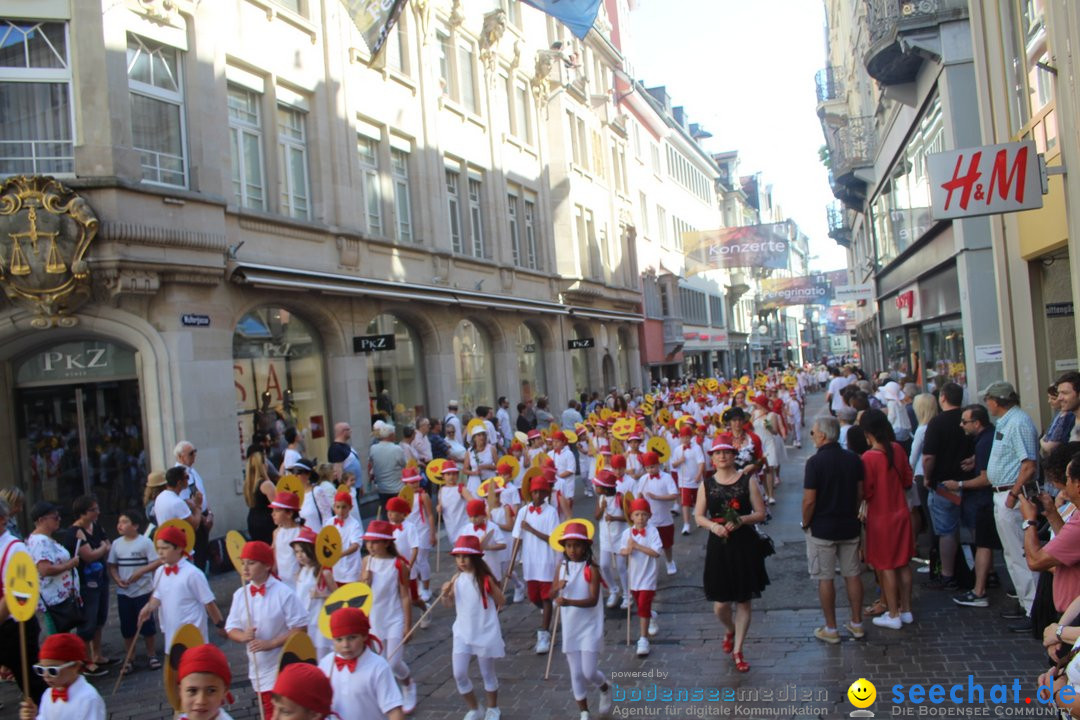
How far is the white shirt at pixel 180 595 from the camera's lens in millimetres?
6516

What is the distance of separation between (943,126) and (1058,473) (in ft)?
39.1

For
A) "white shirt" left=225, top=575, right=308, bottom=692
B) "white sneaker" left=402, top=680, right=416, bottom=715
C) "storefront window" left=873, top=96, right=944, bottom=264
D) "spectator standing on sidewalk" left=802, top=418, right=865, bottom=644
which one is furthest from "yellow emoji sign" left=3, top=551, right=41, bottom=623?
"storefront window" left=873, top=96, right=944, bottom=264

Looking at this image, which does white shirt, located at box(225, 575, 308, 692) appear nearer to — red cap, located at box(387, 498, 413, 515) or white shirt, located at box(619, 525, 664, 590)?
red cap, located at box(387, 498, 413, 515)

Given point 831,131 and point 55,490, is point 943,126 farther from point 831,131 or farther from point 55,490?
point 831,131

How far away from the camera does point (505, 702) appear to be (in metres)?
6.53

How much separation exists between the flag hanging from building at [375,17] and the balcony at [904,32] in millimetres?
8278

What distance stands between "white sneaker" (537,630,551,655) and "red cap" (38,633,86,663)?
4079 millimetres

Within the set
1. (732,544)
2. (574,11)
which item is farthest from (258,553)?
(574,11)

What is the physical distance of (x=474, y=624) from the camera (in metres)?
6.15

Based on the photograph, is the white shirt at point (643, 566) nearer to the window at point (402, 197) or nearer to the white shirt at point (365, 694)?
the white shirt at point (365, 694)

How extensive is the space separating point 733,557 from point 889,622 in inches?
65.8

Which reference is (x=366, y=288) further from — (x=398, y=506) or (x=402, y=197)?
(x=398, y=506)

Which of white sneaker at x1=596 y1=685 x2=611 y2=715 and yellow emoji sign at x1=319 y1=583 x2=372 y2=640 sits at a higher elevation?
yellow emoji sign at x1=319 y1=583 x2=372 y2=640

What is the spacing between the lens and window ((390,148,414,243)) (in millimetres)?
19844
